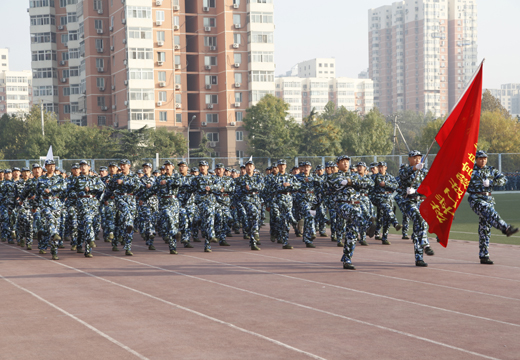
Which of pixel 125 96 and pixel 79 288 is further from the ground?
pixel 125 96

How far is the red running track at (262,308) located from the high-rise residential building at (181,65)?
65255 mm

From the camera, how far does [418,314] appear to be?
8156mm

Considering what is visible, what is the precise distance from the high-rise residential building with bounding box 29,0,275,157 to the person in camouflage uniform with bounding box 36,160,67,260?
204ft

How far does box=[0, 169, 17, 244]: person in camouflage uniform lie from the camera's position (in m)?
18.5

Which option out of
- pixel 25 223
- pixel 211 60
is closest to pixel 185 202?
pixel 25 223

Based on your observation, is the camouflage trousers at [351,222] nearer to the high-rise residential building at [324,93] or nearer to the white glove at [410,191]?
the white glove at [410,191]

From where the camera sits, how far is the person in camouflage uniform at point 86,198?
1447 centimetres

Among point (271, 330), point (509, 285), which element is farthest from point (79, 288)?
point (509, 285)

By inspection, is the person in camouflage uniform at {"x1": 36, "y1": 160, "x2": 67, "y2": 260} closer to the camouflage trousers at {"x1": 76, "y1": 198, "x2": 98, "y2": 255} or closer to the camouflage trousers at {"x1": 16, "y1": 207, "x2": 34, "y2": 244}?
the camouflage trousers at {"x1": 76, "y1": 198, "x2": 98, "y2": 255}

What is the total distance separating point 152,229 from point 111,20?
69.4 metres

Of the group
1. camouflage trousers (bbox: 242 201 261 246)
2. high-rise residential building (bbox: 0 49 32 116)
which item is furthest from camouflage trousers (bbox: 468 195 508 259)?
high-rise residential building (bbox: 0 49 32 116)

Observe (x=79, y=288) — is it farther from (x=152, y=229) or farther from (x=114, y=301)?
(x=152, y=229)

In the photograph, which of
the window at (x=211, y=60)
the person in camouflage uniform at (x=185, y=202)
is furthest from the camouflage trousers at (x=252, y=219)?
the window at (x=211, y=60)

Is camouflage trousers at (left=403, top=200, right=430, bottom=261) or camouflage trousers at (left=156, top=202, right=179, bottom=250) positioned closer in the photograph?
camouflage trousers at (left=403, top=200, right=430, bottom=261)
